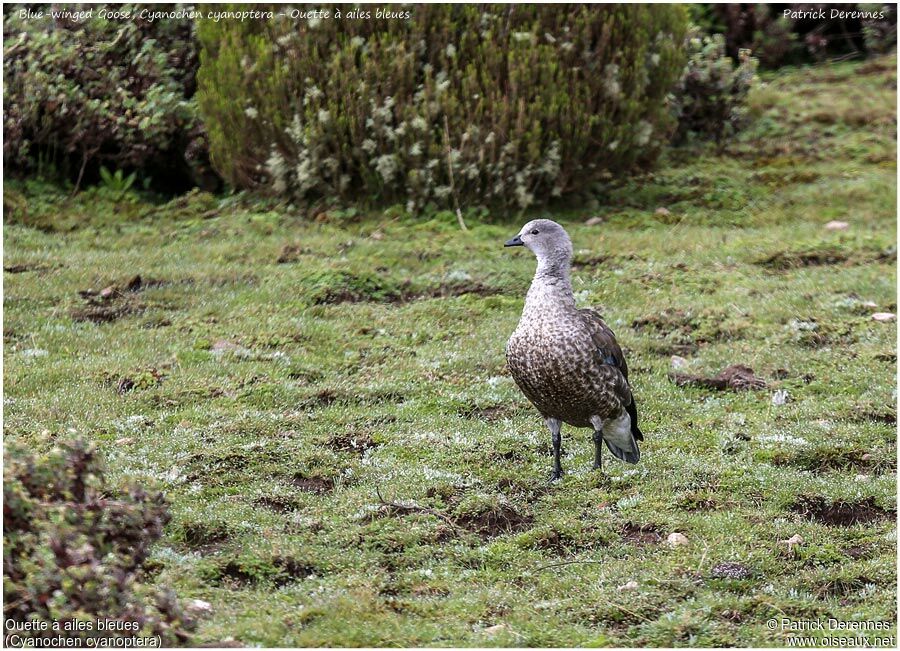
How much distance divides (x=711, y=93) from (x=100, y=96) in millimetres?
9154

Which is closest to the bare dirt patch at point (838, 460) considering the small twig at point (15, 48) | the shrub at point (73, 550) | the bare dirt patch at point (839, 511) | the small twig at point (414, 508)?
the bare dirt patch at point (839, 511)

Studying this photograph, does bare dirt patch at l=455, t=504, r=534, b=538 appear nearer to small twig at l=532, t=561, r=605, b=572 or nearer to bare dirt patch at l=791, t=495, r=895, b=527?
small twig at l=532, t=561, r=605, b=572

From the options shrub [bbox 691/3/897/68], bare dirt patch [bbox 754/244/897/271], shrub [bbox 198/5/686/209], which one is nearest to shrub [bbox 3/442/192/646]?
shrub [bbox 198/5/686/209]

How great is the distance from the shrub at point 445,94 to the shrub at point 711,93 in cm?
265

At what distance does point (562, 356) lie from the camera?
725cm

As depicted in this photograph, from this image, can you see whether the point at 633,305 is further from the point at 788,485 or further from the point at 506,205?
the point at 788,485

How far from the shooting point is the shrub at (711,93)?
678 inches

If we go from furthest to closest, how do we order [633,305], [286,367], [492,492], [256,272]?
[256,272], [633,305], [286,367], [492,492]

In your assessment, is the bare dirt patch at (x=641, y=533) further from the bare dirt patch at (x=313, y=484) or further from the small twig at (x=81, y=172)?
the small twig at (x=81, y=172)

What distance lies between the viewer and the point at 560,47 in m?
14.1

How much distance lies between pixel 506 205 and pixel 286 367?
17.9 feet

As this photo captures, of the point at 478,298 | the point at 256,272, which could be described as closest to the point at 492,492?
the point at 478,298

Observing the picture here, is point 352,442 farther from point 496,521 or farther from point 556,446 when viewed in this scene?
point 496,521

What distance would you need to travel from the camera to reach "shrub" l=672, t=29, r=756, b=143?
17.2 metres
